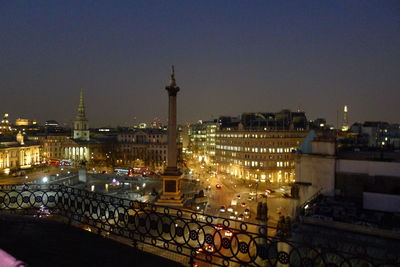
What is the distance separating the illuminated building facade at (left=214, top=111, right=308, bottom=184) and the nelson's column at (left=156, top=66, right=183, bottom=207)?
3476cm

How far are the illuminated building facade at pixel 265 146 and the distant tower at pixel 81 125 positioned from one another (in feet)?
168

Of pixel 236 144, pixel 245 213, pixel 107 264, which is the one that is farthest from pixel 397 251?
pixel 236 144

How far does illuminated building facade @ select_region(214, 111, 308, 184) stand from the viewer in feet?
207

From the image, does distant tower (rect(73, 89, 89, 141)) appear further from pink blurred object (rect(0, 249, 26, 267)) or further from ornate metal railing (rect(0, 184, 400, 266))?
pink blurred object (rect(0, 249, 26, 267))

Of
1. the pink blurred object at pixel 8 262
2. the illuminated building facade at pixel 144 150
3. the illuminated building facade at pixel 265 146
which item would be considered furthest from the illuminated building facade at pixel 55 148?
the pink blurred object at pixel 8 262

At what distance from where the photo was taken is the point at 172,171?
30609mm

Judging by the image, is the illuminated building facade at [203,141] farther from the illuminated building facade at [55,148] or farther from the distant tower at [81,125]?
the illuminated building facade at [55,148]

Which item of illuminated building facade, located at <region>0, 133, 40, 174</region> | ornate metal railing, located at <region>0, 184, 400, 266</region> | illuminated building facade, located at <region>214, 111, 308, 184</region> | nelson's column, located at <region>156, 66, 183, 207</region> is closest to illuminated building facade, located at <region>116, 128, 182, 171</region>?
illuminated building facade, located at <region>0, 133, 40, 174</region>

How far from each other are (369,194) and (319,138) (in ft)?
20.1

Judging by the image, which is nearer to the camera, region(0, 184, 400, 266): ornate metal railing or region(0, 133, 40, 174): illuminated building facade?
region(0, 184, 400, 266): ornate metal railing

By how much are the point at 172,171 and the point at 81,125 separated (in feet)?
266

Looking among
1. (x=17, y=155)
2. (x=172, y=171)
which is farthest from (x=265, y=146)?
(x=17, y=155)

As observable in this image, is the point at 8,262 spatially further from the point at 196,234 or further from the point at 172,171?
the point at 172,171

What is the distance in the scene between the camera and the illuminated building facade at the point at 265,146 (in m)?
63.1
